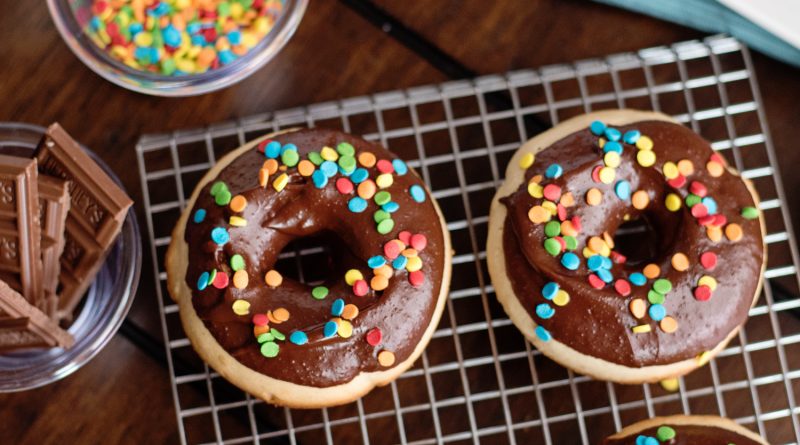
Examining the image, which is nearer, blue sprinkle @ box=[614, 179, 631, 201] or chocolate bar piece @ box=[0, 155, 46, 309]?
chocolate bar piece @ box=[0, 155, 46, 309]

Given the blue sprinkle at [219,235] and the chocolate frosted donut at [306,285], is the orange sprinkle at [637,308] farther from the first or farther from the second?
the blue sprinkle at [219,235]

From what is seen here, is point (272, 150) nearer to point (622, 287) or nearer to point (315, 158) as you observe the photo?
point (315, 158)

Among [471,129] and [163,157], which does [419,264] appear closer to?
[471,129]

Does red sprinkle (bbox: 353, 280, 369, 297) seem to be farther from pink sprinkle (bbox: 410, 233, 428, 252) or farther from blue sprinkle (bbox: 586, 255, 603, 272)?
blue sprinkle (bbox: 586, 255, 603, 272)

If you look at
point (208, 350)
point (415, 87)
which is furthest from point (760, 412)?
point (208, 350)

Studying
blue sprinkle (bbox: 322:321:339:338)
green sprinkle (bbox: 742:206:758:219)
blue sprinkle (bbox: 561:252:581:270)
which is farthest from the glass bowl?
green sprinkle (bbox: 742:206:758:219)

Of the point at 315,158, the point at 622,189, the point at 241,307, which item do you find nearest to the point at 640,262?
the point at 622,189
